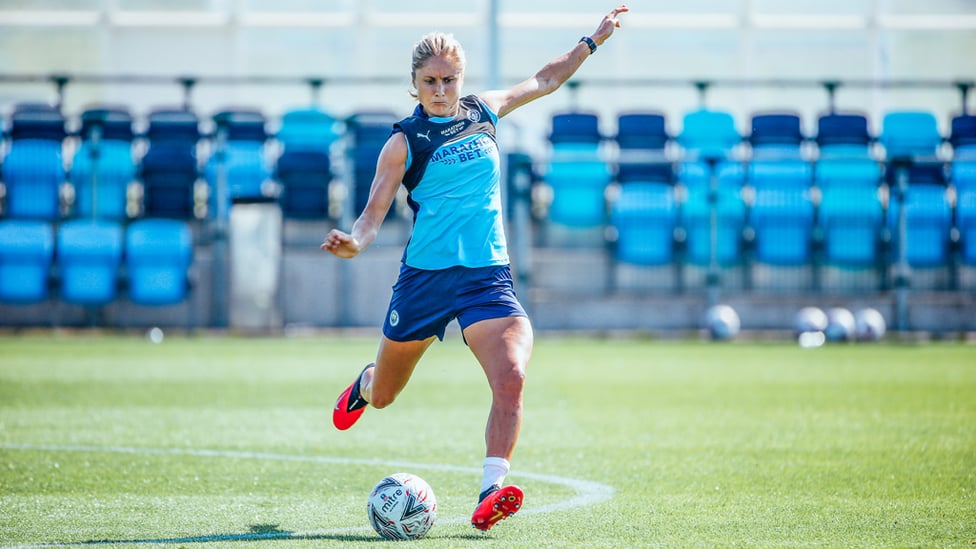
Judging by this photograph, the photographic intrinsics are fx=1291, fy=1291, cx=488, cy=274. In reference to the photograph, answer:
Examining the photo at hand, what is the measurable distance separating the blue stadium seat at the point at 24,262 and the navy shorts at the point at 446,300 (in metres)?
13.9

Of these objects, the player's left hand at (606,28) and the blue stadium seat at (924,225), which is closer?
the player's left hand at (606,28)

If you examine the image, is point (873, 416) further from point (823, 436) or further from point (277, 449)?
point (277, 449)

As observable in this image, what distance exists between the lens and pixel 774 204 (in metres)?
19.4

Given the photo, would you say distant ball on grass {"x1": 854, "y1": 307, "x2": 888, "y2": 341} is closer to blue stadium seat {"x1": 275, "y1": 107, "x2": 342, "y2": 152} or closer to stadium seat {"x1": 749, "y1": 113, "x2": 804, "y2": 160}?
stadium seat {"x1": 749, "y1": 113, "x2": 804, "y2": 160}

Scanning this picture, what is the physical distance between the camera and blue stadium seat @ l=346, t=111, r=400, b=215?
19.1 metres

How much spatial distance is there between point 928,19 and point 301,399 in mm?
15576

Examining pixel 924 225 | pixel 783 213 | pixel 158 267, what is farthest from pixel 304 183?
pixel 924 225

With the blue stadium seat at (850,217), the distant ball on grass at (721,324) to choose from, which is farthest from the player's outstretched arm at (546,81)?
the blue stadium seat at (850,217)

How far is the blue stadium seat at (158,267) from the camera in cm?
1864

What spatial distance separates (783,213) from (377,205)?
1436 centimetres

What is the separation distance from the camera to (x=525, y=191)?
19.2m

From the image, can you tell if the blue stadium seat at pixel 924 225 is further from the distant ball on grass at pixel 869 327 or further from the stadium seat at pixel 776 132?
the stadium seat at pixel 776 132

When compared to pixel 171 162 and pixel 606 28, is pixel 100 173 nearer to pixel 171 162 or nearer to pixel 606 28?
pixel 171 162

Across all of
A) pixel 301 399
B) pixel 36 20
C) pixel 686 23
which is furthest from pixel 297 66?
pixel 301 399
